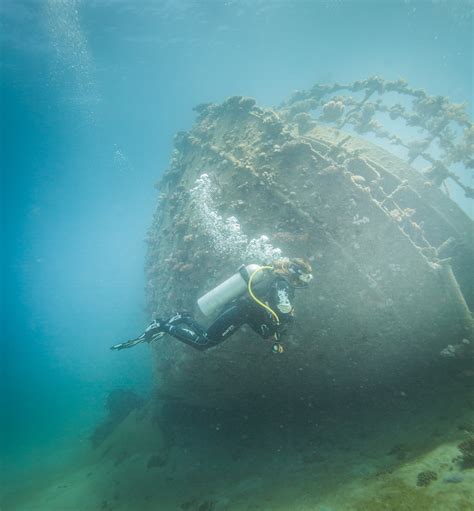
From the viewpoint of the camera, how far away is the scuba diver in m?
6.36

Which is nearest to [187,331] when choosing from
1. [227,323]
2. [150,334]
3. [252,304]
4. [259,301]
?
[150,334]

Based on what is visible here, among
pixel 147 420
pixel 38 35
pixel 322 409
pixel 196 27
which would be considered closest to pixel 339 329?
pixel 322 409

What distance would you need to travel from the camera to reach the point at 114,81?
43.6 meters

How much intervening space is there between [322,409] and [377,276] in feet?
12.6

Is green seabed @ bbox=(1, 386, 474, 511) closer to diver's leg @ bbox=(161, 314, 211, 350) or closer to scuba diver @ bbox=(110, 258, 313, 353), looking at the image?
scuba diver @ bbox=(110, 258, 313, 353)

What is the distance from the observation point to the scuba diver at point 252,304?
6355mm

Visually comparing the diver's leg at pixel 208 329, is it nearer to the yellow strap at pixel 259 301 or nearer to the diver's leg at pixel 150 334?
the diver's leg at pixel 150 334

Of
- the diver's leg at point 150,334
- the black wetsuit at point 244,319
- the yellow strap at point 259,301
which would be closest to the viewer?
the yellow strap at point 259,301

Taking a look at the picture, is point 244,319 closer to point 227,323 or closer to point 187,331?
point 227,323

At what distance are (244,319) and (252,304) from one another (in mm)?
405

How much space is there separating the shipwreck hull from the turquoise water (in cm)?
1566

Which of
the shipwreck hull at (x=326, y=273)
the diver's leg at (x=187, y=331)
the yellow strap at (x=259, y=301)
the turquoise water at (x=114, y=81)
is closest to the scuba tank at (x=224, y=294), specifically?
the yellow strap at (x=259, y=301)

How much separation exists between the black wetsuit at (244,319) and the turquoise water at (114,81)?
16.6m

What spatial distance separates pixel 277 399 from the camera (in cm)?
877
